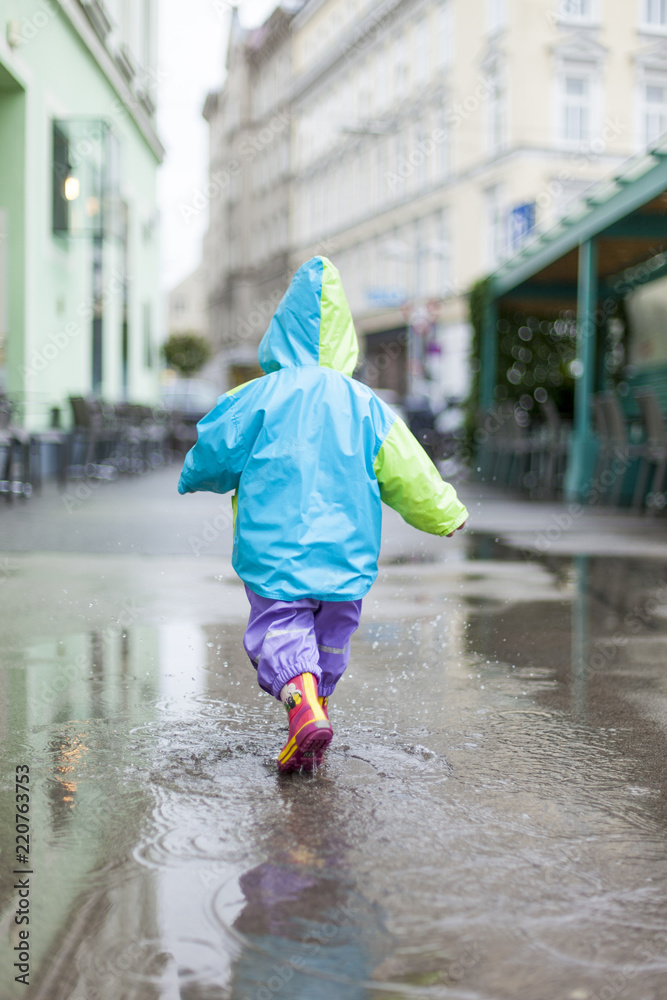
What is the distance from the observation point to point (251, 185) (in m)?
62.8

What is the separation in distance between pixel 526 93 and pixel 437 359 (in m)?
8.83

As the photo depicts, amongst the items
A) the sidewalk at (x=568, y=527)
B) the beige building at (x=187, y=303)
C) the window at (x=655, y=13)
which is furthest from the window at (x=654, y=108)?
the beige building at (x=187, y=303)

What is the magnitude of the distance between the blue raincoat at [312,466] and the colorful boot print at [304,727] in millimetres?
249

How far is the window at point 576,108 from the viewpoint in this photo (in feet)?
113

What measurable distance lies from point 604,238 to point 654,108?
24665mm

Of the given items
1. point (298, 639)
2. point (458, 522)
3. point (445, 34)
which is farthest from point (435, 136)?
point (298, 639)

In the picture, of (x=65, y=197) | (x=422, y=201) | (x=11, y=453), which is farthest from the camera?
(x=422, y=201)

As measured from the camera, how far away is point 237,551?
10.6ft

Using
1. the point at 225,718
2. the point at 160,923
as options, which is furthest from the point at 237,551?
the point at 160,923

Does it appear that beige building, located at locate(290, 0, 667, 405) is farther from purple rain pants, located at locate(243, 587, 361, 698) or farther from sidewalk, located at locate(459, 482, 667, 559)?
purple rain pants, located at locate(243, 587, 361, 698)

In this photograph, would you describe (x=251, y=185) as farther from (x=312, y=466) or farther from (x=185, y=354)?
(x=312, y=466)

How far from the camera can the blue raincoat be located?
3.13 m

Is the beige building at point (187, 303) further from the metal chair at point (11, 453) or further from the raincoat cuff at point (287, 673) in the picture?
the raincoat cuff at point (287, 673)

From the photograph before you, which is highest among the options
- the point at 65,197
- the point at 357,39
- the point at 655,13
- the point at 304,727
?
the point at 357,39
